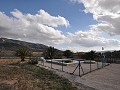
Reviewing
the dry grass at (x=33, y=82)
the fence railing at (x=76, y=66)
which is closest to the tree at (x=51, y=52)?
the fence railing at (x=76, y=66)

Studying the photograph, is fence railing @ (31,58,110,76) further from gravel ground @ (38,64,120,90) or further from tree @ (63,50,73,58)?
tree @ (63,50,73,58)

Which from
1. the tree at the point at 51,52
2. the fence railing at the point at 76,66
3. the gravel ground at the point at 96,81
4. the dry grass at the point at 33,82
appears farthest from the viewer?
the tree at the point at 51,52

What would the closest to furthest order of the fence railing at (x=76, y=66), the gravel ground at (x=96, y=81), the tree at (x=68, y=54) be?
the gravel ground at (x=96, y=81)
the fence railing at (x=76, y=66)
the tree at (x=68, y=54)

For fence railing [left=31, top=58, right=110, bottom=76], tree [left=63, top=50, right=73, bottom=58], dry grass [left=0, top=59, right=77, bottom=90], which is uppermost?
tree [left=63, top=50, right=73, bottom=58]

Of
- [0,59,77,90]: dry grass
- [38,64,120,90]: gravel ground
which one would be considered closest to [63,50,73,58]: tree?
[38,64,120,90]: gravel ground

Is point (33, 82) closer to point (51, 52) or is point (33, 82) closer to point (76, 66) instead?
point (76, 66)

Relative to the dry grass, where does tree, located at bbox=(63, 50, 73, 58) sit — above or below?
above

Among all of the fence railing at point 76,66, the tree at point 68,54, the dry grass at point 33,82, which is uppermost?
the tree at point 68,54

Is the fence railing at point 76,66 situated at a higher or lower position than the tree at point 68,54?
lower

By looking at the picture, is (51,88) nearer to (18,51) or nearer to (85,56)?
(18,51)

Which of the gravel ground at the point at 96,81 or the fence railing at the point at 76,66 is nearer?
the gravel ground at the point at 96,81

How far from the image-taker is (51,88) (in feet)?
55.4

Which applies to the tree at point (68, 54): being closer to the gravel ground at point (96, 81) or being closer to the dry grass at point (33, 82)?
the gravel ground at point (96, 81)

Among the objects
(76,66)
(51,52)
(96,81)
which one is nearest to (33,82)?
(96,81)
